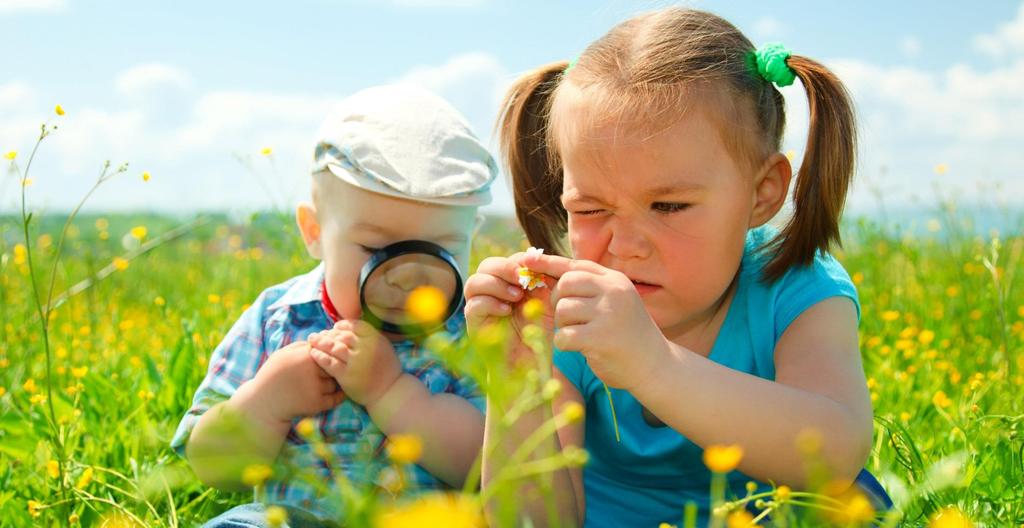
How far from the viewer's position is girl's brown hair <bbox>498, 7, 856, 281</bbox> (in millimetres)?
1900

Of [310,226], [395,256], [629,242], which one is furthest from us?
[310,226]

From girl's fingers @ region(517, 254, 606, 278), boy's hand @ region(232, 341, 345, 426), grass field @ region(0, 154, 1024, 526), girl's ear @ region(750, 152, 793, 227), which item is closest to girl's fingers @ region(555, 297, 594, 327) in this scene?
girl's fingers @ region(517, 254, 606, 278)

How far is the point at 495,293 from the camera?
1.77 m

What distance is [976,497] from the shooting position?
6.06 ft

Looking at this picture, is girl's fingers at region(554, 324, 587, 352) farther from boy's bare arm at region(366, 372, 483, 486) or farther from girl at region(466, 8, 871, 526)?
boy's bare arm at region(366, 372, 483, 486)

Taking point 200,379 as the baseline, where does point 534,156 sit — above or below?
above

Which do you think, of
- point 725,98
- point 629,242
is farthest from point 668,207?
point 725,98

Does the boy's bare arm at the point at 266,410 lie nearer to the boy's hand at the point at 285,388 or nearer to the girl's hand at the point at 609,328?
the boy's hand at the point at 285,388

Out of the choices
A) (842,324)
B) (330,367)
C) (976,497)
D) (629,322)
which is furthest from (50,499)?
(976,497)

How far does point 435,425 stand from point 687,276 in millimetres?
774

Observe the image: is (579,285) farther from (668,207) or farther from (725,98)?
(725,98)

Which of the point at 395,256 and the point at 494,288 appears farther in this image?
the point at 395,256

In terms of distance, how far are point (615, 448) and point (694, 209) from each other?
0.64 metres

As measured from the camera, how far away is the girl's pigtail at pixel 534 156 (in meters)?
2.39
